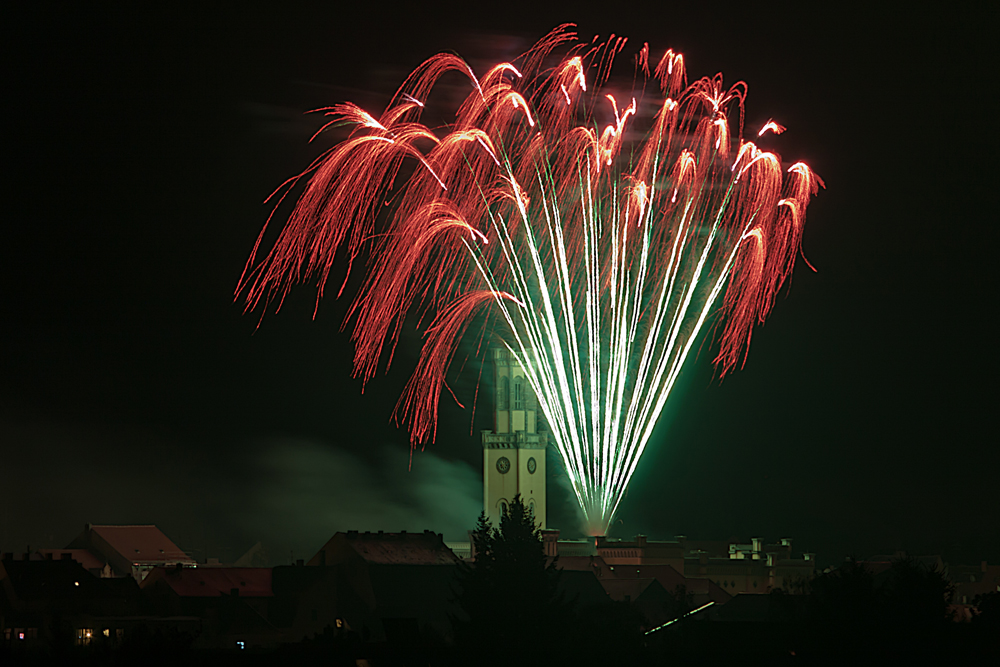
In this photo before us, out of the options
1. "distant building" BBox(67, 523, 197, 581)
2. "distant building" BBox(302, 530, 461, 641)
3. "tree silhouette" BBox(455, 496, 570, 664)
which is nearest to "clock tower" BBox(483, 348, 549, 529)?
"distant building" BBox(67, 523, 197, 581)

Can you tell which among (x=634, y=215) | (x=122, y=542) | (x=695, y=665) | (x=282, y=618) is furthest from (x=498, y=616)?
(x=122, y=542)

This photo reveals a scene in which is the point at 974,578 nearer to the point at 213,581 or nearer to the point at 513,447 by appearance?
the point at 513,447

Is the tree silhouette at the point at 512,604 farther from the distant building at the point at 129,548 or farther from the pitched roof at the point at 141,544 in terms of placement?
the pitched roof at the point at 141,544

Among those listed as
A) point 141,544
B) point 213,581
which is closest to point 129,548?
point 141,544

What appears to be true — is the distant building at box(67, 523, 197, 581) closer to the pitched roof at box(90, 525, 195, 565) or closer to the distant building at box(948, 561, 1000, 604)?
the pitched roof at box(90, 525, 195, 565)

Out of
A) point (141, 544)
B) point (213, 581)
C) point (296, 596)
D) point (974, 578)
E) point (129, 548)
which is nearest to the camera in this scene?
point (296, 596)

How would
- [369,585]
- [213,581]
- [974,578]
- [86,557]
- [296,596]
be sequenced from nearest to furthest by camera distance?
1. [296,596]
2. [213,581]
3. [369,585]
4. [86,557]
5. [974,578]
